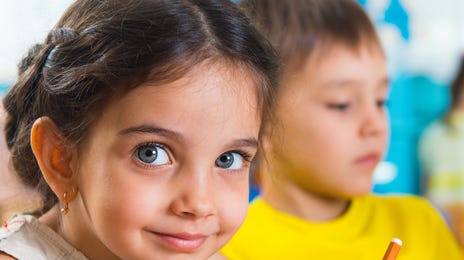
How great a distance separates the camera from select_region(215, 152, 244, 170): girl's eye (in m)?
0.77

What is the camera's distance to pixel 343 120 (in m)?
1.05

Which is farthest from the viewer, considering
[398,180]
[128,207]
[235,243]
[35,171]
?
[398,180]

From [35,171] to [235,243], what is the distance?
0.98 ft

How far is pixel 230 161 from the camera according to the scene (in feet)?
2.57

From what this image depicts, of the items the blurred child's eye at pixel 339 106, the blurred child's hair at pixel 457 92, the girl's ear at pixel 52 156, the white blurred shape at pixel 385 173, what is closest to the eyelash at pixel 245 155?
the girl's ear at pixel 52 156

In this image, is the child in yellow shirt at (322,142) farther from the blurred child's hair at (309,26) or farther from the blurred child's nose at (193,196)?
the blurred child's nose at (193,196)

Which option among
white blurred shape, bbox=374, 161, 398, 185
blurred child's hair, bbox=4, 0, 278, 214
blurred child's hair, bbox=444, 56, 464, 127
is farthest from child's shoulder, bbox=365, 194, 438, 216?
blurred child's hair, bbox=444, 56, 464, 127

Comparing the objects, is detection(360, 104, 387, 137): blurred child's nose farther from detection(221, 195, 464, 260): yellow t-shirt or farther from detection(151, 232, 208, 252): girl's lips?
Result: detection(151, 232, 208, 252): girl's lips

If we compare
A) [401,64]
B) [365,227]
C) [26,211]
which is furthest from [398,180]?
[26,211]

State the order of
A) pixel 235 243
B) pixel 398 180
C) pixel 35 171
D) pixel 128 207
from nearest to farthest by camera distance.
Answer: pixel 128 207
pixel 35 171
pixel 235 243
pixel 398 180

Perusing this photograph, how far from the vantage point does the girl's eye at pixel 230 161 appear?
773 millimetres

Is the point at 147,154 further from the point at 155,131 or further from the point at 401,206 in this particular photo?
the point at 401,206

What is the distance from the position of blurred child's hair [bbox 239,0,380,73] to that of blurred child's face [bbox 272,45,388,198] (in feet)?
0.04

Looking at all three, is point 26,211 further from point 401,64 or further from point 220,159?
point 401,64
